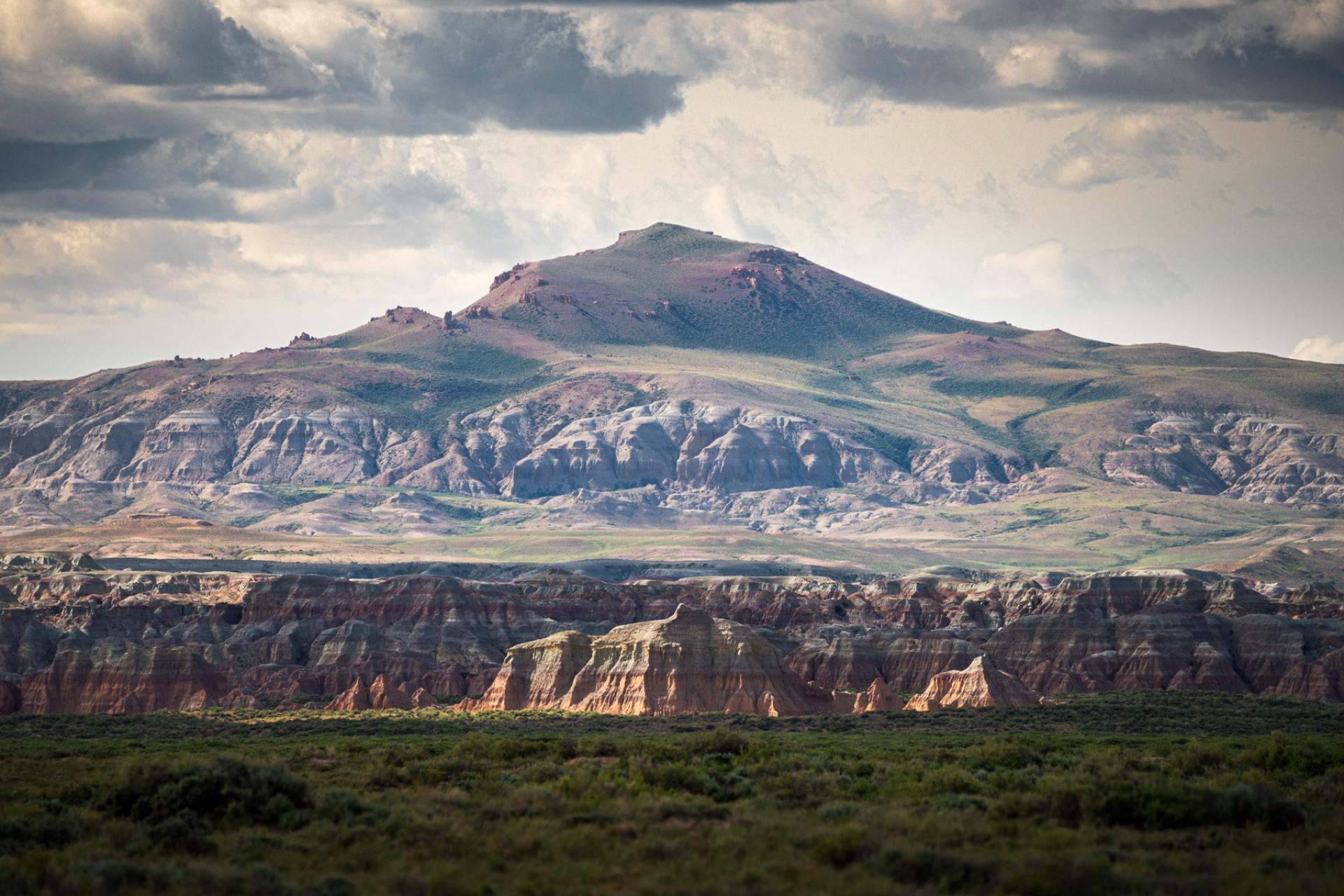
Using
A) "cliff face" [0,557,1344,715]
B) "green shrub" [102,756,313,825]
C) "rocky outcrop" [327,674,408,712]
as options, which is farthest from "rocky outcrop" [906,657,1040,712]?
"green shrub" [102,756,313,825]

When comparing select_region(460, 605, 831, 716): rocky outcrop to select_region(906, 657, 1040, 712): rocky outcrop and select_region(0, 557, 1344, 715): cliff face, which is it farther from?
select_region(906, 657, 1040, 712): rocky outcrop

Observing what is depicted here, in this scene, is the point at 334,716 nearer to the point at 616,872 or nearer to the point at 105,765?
the point at 105,765

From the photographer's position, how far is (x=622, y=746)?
65.8 metres

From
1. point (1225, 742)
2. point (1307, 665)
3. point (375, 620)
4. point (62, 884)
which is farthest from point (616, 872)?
point (375, 620)

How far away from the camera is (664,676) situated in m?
122

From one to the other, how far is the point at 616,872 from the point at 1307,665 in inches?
4677

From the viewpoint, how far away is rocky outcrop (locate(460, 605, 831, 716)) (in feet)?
396

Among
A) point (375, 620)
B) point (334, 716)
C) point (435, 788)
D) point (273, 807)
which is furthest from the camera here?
point (375, 620)

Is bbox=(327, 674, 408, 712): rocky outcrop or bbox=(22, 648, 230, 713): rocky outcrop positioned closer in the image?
bbox=(22, 648, 230, 713): rocky outcrop

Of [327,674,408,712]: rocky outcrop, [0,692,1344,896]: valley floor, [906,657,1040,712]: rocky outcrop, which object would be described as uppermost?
[0,692,1344,896]: valley floor

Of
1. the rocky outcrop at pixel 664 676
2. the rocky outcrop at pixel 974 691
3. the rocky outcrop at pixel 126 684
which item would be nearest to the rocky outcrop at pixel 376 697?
the rocky outcrop at pixel 664 676

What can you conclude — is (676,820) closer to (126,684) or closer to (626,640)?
(626,640)

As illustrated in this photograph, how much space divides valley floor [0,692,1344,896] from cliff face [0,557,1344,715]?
178ft

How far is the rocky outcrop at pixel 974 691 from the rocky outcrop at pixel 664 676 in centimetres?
711
